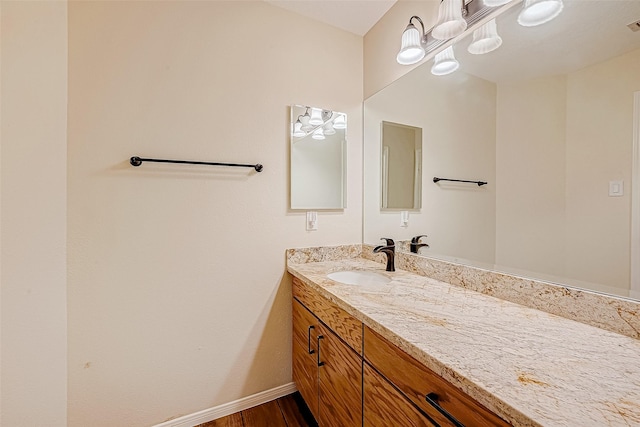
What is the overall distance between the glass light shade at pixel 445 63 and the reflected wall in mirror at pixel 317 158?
2.10 ft

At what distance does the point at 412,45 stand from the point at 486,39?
37 centimetres

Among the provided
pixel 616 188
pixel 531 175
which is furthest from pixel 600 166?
pixel 531 175

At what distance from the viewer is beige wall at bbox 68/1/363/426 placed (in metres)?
1.25

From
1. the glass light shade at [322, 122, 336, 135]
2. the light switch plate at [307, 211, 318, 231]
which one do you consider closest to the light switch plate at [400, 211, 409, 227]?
the light switch plate at [307, 211, 318, 231]

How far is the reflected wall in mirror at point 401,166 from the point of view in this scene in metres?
1.67

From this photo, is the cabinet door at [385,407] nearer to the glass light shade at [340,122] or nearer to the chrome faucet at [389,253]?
the chrome faucet at [389,253]

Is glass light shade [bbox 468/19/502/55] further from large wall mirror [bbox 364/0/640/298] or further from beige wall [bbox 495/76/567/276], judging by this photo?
beige wall [bbox 495/76/567/276]

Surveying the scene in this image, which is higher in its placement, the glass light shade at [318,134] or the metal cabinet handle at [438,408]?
the glass light shade at [318,134]

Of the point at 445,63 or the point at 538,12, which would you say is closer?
the point at 538,12

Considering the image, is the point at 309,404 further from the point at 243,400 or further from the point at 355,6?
the point at 355,6

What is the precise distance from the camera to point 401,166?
1.79 m

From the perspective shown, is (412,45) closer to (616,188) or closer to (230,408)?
(616,188)

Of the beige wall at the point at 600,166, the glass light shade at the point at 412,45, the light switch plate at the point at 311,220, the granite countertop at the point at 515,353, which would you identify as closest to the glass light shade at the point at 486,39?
the glass light shade at the point at 412,45

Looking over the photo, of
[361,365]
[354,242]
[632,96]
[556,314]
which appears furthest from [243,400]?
[632,96]
